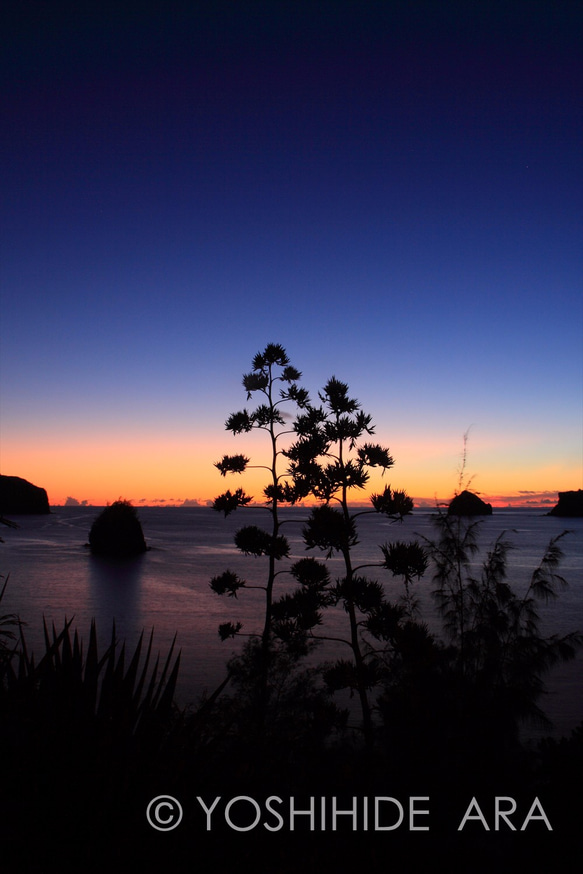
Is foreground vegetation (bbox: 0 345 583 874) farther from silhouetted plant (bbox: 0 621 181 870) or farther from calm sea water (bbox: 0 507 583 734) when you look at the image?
calm sea water (bbox: 0 507 583 734)

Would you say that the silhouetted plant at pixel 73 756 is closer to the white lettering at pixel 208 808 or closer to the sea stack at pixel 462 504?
the white lettering at pixel 208 808

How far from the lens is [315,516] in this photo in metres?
8.98

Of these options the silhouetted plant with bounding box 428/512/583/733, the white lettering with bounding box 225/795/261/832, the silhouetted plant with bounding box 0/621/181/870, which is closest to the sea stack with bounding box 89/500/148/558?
the silhouetted plant with bounding box 428/512/583/733

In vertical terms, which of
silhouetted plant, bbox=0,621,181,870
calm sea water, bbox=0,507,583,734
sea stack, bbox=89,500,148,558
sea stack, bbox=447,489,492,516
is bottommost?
calm sea water, bbox=0,507,583,734

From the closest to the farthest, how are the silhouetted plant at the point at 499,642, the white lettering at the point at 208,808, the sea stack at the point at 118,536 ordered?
the white lettering at the point at 208,808 → the silhouetted plant at the point at 499,642 → the sea stack at the point at 118,536

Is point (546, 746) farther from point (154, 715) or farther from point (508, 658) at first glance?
point (508, 658)

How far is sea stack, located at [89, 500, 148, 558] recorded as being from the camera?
69.9 m

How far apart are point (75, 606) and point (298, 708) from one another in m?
32.2

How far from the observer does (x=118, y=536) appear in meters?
70.4

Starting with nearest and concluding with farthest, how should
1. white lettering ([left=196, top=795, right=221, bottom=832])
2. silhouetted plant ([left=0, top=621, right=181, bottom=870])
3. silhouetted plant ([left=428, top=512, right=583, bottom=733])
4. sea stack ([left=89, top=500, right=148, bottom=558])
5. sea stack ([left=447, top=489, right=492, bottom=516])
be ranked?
silhouetted plant ([left=0, top=621, right=181, bottom=870]) < white lettering ([left=196, top=795, right=221, bottom=832]) < silhouetted plant ([left=428, top=512, right=583, bottom=733]) < sea stack ([left=447, top=489, right=492, bottom=516]) < sea stack ([left=89, top=500, right=148, bottom=558])

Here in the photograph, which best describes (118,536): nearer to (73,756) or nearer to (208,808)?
(73,756)

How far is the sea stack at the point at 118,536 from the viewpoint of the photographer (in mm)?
69863

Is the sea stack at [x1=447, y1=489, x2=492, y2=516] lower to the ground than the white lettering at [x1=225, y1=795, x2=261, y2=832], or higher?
higher

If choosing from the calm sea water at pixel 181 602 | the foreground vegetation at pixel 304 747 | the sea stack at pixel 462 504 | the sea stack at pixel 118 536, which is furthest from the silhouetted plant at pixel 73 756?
the sea stack at pixel 118 536
